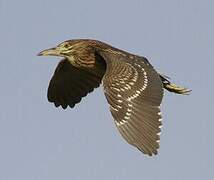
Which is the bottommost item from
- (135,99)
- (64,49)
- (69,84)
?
(69,84)

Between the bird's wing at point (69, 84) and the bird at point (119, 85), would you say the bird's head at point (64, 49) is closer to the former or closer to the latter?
the bird at point (119, 85)

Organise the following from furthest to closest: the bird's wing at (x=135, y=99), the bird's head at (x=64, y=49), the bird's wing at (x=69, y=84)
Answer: the bird's wing at (x=69, y=84) → the bird's head at (x=64, y=49) → the bird's wing at (x=135, y=99)

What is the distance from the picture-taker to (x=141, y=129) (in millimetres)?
15008

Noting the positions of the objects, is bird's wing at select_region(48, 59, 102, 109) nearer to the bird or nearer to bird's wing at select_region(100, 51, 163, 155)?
the bird

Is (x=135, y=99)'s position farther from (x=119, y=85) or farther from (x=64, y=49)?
(x=64, y=49)

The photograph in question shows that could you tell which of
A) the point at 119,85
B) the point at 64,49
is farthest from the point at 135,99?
the point at 64,49

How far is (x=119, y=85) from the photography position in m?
16.2

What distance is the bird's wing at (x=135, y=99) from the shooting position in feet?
48.6

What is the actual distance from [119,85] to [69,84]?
16.0 feet

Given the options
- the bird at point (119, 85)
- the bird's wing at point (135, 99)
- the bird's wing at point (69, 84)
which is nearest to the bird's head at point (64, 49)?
the bird at point (119, 85)

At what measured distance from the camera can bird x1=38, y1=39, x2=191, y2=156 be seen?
1503cm

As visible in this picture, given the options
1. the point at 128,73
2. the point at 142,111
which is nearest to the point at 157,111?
the point at 142,111

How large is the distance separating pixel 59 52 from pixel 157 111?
4.43 m

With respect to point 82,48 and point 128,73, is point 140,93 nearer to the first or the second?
point 128,73
